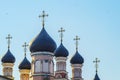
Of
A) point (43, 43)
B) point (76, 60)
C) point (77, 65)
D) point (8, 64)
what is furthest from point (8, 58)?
point (77, 65)

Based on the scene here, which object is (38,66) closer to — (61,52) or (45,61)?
(45,61)

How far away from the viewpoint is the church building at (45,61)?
39.1 m

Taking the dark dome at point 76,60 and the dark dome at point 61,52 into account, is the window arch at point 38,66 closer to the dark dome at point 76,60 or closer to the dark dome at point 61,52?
the dark dome at point 61,52

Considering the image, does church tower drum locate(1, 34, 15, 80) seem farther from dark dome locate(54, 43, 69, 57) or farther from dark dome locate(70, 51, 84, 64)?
dark dome locate(70, 51, 84, 64)

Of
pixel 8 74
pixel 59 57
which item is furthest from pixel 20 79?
pixel 59 57

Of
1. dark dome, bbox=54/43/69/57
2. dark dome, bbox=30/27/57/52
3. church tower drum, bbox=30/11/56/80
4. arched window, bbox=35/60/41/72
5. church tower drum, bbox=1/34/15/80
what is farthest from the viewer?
church tower drum, bbox=1/34/15/80

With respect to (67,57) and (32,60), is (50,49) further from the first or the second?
(67,57)

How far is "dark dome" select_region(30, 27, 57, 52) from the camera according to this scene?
39.2 meters

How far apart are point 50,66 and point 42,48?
159cm

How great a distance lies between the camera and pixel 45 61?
3919 centimetres

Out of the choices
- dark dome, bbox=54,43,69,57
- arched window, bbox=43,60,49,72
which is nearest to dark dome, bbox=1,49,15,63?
dark dome, bbox=54,43,69,57

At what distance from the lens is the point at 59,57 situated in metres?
43.1

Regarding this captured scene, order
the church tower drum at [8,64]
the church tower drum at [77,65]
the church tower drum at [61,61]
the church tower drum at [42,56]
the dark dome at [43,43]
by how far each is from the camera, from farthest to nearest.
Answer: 1. the church tower drum at [77,65]
2. the church tower drum at [8,64]
3. the church tower drum at [61,61]
4. the dark dome at [43,43]
5. the church tower drum at [42,56]

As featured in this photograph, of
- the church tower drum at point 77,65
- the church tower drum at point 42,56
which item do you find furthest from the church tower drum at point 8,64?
the church tower drum at point 77,65
